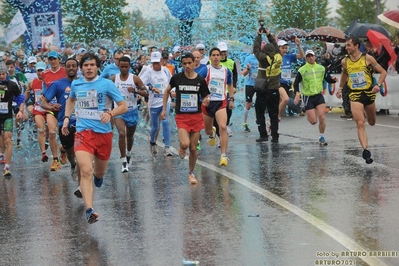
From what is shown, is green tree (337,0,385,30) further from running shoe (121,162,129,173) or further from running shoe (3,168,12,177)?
running shoe (3,168,12,177)

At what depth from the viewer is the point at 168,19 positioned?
24.5 metres

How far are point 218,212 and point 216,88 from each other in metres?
5.24

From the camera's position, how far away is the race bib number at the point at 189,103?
40.4 feet

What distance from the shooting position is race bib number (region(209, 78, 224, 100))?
14.4m

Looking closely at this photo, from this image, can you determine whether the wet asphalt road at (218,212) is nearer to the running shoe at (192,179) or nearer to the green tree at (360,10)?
the running shoe at (192,179)

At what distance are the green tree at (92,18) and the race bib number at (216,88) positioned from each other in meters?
18.7

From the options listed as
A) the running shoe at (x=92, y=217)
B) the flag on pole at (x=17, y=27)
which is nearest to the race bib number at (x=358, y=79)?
the running shoe at (x=92, y=217)

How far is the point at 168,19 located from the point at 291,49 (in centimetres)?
680

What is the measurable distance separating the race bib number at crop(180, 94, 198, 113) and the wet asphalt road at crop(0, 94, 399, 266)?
98 centimetres

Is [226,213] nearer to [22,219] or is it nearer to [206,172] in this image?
[22,219]

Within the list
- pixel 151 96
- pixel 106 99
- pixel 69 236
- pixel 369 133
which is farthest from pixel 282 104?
pixel 69 236

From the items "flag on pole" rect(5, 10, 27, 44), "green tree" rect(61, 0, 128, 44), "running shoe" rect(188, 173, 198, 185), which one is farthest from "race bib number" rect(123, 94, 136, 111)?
"green tree" rect(61, 0, 128, 44)

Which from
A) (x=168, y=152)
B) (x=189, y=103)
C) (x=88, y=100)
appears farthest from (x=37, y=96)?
(x=88, y=100)

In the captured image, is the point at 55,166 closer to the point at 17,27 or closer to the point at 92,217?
the point at 92,217
